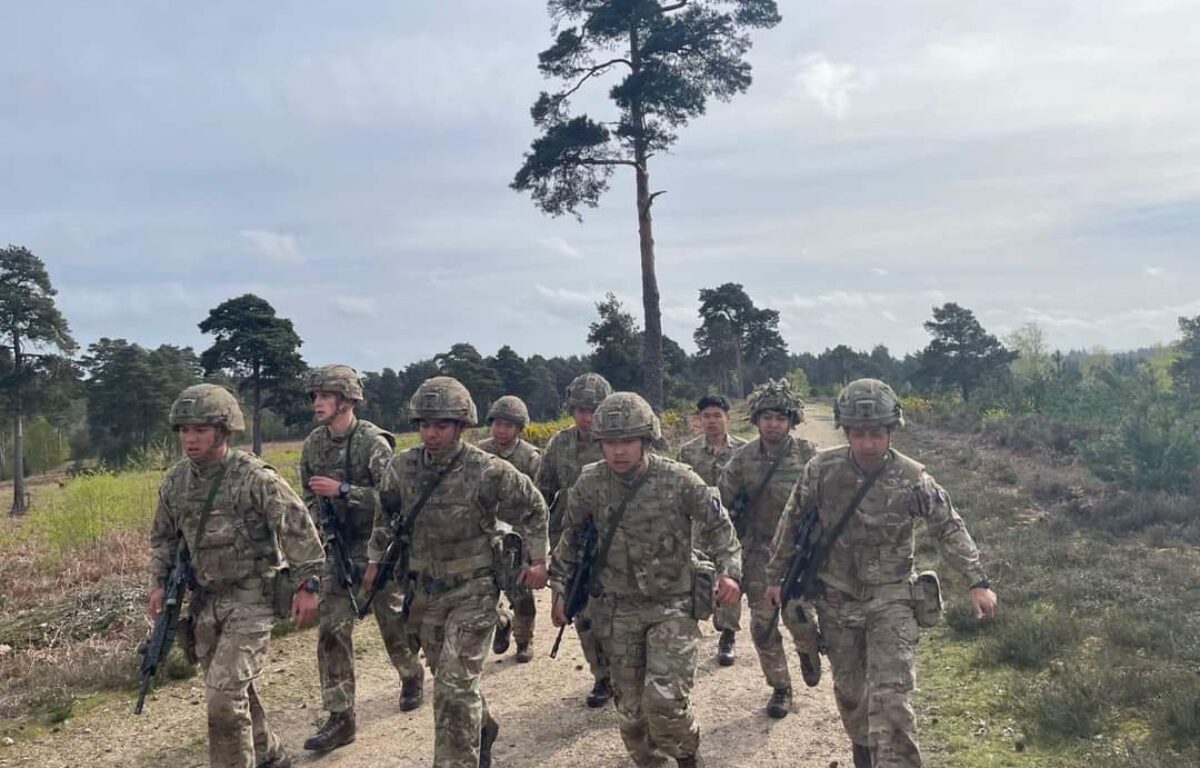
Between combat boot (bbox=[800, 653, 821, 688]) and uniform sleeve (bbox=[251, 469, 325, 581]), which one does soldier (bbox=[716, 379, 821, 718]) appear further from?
uniform sleeve (bbox=[251, 469, 325, 581])

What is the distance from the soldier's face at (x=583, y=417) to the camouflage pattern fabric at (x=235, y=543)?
9.94 feet

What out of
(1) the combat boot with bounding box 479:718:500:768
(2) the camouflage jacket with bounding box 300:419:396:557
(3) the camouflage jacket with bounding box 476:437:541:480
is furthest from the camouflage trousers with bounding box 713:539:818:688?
(2) the camouflage jacket with bounding box 300:419:396:557

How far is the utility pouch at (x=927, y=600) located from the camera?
4.93m

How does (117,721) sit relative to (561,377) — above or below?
below

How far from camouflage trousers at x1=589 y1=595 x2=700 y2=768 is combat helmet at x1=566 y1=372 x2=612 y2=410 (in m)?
2.67

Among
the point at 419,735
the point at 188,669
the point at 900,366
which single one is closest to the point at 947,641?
the point at 419,735

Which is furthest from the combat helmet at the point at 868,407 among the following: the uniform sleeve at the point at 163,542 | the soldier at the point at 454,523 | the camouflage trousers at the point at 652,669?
the uniform sleeve at the point at 163,542

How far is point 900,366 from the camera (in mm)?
117625

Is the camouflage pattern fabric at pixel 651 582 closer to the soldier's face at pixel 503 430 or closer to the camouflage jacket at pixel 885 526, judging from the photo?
the camouflage jacket at pixel 885 526

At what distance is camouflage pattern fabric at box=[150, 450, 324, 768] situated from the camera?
528 cm

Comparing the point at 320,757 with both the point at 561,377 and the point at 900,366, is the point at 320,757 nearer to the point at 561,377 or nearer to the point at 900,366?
the point at 561,377

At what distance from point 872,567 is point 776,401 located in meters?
2.37

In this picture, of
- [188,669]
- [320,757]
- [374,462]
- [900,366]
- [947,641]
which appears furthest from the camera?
[900,366]

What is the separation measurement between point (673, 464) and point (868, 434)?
4.15 ft
